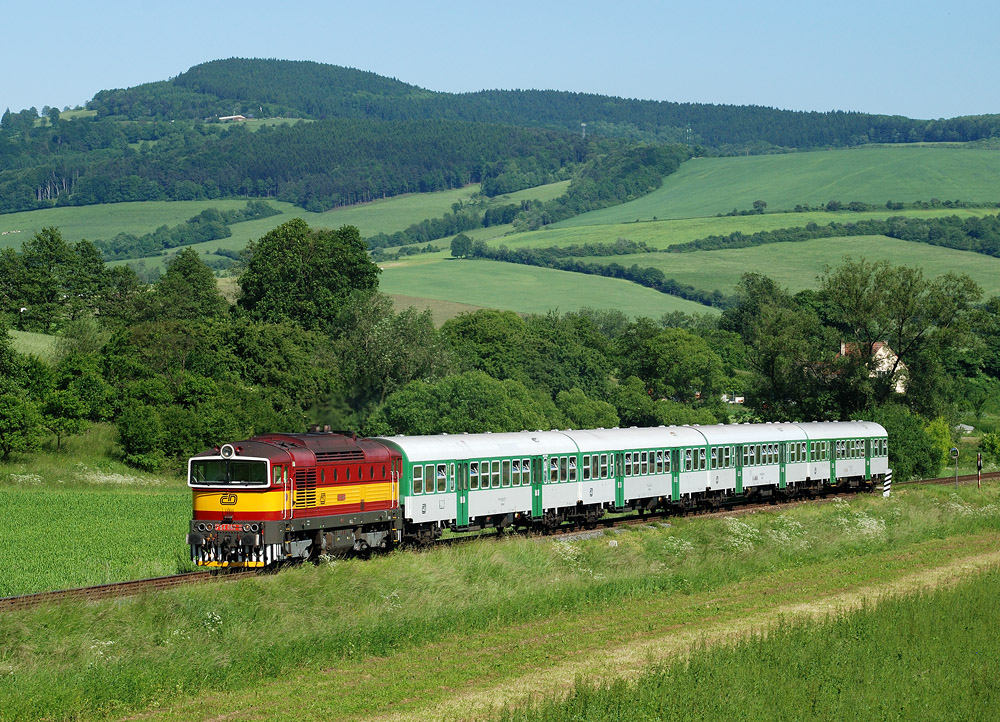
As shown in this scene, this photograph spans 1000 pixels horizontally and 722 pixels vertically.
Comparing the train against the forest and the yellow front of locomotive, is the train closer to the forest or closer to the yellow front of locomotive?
the yellow front of locomotive

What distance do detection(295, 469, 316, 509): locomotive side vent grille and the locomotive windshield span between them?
1169mm

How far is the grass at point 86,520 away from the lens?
33.7m

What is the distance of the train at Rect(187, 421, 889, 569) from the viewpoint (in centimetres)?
3177

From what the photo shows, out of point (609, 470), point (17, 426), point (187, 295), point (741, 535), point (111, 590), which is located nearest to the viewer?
point (111, 590)

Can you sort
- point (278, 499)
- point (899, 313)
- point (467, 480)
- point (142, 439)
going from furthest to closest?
point (899, 313) → point (142, 439) → point (467, 480) → point (278, 499)

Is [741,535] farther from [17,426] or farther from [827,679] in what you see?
[17,426]

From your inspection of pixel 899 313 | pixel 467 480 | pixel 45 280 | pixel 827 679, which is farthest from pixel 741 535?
pixel 45 280

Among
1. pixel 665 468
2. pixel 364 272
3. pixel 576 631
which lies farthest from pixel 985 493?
pixel 364 272

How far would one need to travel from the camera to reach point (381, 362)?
10362cm

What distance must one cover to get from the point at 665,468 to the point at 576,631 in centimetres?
2458

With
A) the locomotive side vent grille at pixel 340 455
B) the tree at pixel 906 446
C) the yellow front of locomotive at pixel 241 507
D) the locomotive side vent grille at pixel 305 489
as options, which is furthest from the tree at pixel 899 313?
the yellow front of locomotive at pixel 241 507

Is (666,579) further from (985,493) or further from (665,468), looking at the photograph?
(985,493)

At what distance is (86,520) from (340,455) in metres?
18.2

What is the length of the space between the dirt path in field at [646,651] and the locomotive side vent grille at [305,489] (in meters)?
11.4
